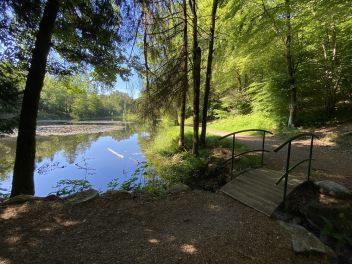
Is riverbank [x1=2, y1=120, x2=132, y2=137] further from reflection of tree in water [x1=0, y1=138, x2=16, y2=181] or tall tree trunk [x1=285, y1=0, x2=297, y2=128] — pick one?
tall tree trunk [x1=285, y1=0, x2=297, y2=128]

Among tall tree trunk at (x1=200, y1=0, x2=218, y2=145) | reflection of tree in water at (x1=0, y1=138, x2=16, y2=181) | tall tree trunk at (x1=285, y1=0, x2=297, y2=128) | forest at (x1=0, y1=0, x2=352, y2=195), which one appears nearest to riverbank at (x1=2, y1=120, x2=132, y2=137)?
reflection of tree in water at (x1=0, y1=138, x2=16, y2=181)

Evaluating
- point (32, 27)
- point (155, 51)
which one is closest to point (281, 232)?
point (155, 51)

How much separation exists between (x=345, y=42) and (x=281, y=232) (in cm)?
1174

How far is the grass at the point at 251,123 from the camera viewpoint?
14773 millimetres

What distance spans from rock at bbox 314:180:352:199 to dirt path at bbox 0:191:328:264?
4.30 feet

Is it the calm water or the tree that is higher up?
the tree

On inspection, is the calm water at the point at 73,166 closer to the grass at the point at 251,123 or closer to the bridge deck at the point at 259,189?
the bridge deck at the point at 259,189

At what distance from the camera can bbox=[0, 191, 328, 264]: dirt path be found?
9.54ft

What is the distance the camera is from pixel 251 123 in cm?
1709

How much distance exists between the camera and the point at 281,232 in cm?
345

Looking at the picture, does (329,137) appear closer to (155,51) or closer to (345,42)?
(345,42)

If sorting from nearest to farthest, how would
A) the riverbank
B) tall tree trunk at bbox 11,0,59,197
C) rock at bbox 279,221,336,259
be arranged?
rock at bbox 279,221,336,259, tall tree trunk at bbox 11,0,59,197, the riverbank

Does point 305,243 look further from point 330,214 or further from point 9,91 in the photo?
point 9,91

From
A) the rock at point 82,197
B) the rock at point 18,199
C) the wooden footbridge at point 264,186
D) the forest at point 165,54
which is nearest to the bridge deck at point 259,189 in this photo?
the wooden footbridge at point 264,186
